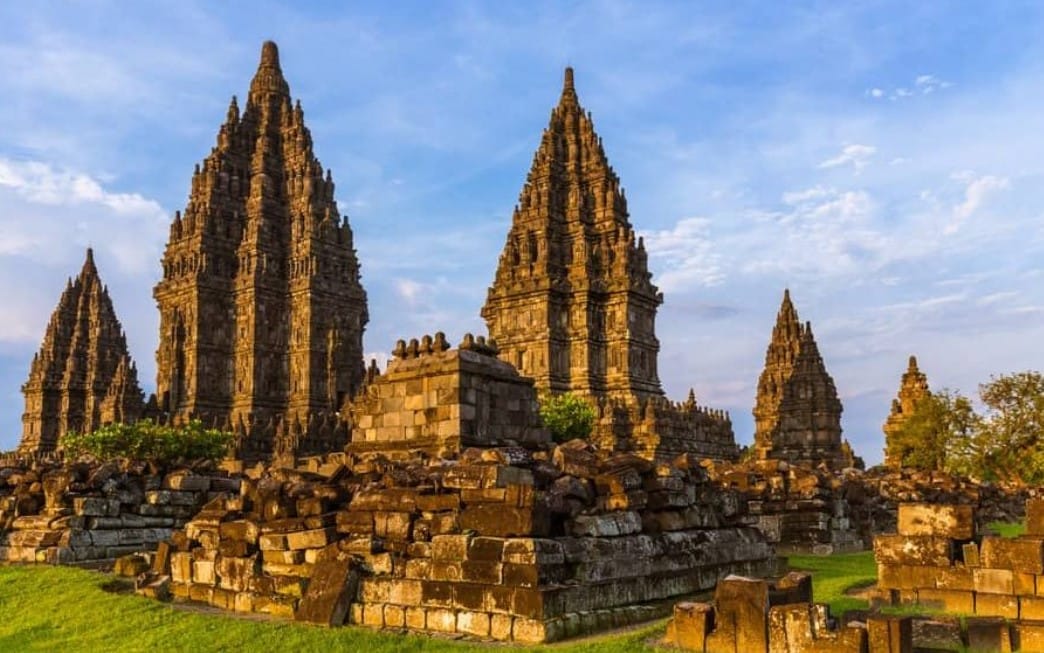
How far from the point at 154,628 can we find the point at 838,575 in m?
9.35

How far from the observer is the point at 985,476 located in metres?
44.6

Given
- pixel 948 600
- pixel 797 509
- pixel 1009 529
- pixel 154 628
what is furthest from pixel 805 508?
pixel 154 628

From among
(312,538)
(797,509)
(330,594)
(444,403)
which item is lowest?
(330,594)

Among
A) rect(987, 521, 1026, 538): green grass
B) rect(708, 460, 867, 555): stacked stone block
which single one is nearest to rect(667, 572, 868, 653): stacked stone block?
rect(708, 460, 867, 555): stacked stone block

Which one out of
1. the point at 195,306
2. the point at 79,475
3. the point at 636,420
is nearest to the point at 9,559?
the point at 79,475

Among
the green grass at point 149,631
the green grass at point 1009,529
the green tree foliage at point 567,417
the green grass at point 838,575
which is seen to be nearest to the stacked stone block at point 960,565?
the green grass at point 838,575

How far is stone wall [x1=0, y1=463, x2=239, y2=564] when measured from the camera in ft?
49.9

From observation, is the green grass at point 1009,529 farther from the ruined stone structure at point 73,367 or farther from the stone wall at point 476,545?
the ruined stone structure at point 73,367

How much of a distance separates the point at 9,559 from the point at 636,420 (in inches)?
1218

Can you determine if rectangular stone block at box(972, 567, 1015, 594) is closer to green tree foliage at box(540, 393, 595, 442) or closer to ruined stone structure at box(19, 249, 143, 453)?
green tree foliage at box(540, 393, 595, 442)

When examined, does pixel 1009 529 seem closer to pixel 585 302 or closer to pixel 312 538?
pixel 312 538

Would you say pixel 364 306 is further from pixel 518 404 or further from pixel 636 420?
pixel 518 404

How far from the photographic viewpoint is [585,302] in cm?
4697

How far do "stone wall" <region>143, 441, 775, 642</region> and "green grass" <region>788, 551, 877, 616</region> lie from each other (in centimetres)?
119
